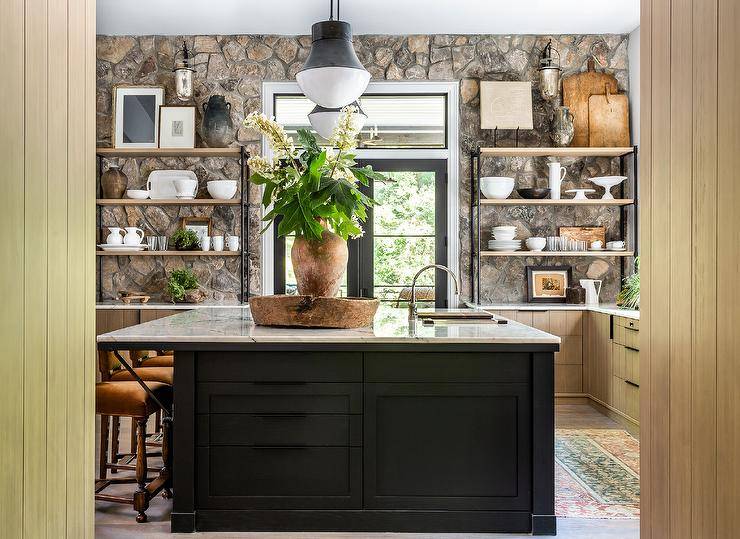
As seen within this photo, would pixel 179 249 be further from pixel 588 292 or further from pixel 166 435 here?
pixel 588 292

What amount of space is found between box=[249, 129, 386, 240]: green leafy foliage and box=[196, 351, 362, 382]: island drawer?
549 millimetres

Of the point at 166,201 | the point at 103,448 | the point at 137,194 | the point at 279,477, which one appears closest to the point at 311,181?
the point at 279,477

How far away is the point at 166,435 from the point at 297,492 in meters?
0.80

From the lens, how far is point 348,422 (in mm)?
2662

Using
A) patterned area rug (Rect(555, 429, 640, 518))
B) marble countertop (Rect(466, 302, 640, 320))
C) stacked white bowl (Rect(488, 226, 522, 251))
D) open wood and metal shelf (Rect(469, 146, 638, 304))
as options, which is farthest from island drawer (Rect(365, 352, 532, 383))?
stacked white bowl (Rect(488, 226, 522, 251))

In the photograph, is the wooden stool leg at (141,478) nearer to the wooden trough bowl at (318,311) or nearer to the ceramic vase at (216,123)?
the wooden trough bowl at (318,311)

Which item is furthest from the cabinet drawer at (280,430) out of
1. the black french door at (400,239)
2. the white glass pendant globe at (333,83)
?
the black french door at (400,239)

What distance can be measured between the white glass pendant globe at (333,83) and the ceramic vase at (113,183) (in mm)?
2951

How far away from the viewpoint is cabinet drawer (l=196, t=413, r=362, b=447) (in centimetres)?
266

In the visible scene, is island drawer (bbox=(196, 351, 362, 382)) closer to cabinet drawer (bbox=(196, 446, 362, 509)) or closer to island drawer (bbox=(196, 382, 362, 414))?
island drawer (bbox=(196, 382, 362, 414))

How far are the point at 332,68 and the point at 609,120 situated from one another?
11.3ft
